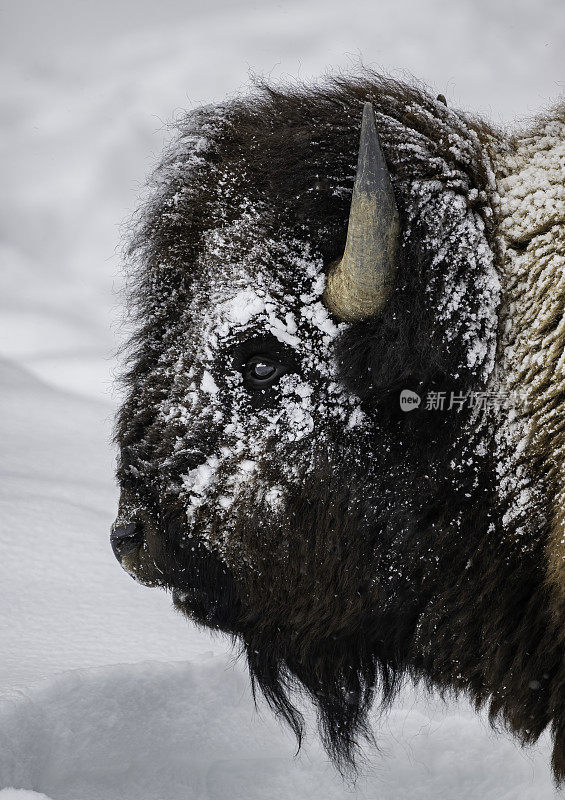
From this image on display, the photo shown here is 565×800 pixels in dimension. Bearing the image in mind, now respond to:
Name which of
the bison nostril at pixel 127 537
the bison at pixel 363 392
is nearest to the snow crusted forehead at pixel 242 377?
the bison at pixel 363 392

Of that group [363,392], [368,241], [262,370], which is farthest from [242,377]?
[368,241]

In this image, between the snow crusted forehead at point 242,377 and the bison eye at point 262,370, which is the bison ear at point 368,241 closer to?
the snow crusted forehead at point 242,377

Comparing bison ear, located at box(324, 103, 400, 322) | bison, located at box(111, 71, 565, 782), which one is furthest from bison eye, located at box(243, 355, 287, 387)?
bison ear, located at box(324, 103, 400, 322)

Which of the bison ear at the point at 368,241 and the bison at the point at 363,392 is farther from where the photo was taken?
the bison at the point at 363,392

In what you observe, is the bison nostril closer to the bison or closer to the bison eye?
the bison

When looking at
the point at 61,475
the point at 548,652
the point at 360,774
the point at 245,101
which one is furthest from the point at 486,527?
the point at 61,475

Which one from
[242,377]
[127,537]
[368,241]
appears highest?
[368,241]

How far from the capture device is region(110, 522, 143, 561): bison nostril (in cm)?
185

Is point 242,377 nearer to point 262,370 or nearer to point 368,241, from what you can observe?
point 262,370

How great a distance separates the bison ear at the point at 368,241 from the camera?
4.83ft

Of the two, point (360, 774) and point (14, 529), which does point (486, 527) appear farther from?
point (14, 529)

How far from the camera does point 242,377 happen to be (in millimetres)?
1780

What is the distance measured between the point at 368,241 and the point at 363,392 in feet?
1.18

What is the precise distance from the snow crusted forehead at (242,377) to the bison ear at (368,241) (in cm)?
9
